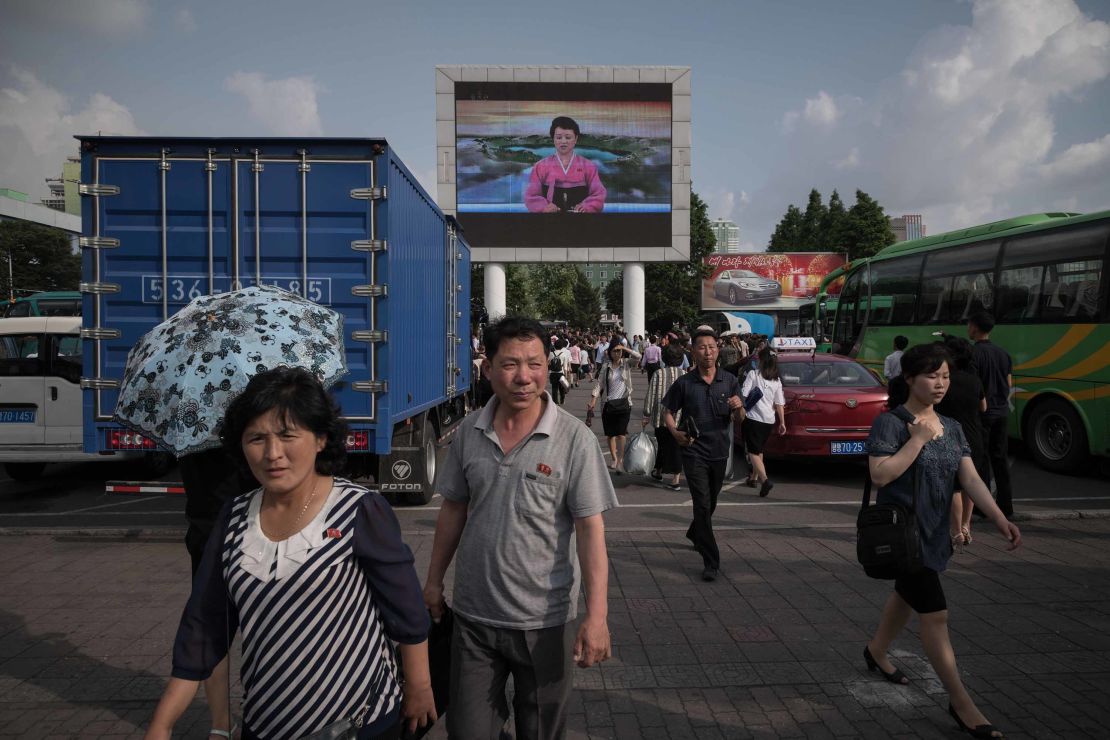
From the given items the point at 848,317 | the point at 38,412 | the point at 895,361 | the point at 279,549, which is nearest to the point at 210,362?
the point at 279,549

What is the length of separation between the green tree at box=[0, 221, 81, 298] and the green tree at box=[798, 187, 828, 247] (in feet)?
203

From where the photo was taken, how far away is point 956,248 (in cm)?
1359

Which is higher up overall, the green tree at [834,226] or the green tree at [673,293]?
the green tree at [834,226]

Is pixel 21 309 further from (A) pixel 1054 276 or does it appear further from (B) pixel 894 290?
(A) pixel 1054 276

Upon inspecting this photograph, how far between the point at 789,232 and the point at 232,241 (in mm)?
75803

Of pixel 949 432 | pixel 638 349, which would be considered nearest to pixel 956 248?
pixel 949 432

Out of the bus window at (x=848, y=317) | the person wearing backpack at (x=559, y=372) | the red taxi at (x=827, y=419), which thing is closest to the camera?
the red taxi at (x=827, y=419)

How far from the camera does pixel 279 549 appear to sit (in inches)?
84.9

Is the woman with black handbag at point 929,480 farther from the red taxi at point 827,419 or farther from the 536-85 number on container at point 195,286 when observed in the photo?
the red taxi at point 827,419

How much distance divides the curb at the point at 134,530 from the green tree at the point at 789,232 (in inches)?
2763

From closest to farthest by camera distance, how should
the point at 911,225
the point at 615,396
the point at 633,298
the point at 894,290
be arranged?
the point at 615,396
the point at 894,290
the point at 633,298
the point at 911,225

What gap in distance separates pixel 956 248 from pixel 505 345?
42.1 feet

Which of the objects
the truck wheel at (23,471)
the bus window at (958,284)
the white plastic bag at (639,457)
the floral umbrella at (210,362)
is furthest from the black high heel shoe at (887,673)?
the truck wheel at (23,471)

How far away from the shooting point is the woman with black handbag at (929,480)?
146 inches
